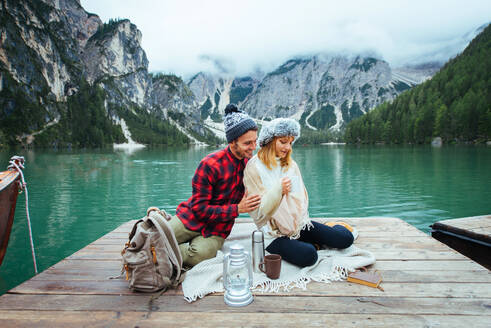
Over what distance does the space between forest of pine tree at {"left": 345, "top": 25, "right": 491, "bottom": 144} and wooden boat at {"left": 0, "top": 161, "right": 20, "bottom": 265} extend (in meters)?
92.2

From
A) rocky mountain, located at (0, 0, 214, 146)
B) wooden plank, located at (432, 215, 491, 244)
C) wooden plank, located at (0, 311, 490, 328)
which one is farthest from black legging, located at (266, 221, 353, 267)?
rocky mountain, located at (0, 0, 214, 146)

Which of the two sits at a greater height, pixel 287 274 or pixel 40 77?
pixel 40 77

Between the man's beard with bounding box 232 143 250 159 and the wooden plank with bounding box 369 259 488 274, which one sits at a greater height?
the man's beard with bounding box 232 143 250 159

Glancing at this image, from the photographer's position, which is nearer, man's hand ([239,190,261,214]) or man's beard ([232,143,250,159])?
man's hand ([239,190,261,214])

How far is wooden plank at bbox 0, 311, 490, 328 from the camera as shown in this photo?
265 centimetres

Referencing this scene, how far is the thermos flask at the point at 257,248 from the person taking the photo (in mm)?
3656

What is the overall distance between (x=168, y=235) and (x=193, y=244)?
64 cm

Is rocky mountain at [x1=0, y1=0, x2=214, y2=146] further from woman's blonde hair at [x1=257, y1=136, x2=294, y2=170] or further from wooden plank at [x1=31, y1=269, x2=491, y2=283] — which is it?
woman's blonde hair at [x1=257, y1=136, x2=294, y2=170]

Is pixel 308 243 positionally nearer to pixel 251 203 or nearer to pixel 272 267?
pixel 272 267

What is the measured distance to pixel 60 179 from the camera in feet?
83.5

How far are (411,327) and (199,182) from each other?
2811 mm

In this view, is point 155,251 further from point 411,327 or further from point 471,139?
point 471,139

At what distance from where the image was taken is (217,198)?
13.3ft

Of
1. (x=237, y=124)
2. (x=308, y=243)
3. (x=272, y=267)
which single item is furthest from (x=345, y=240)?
(x=237, y=124)
